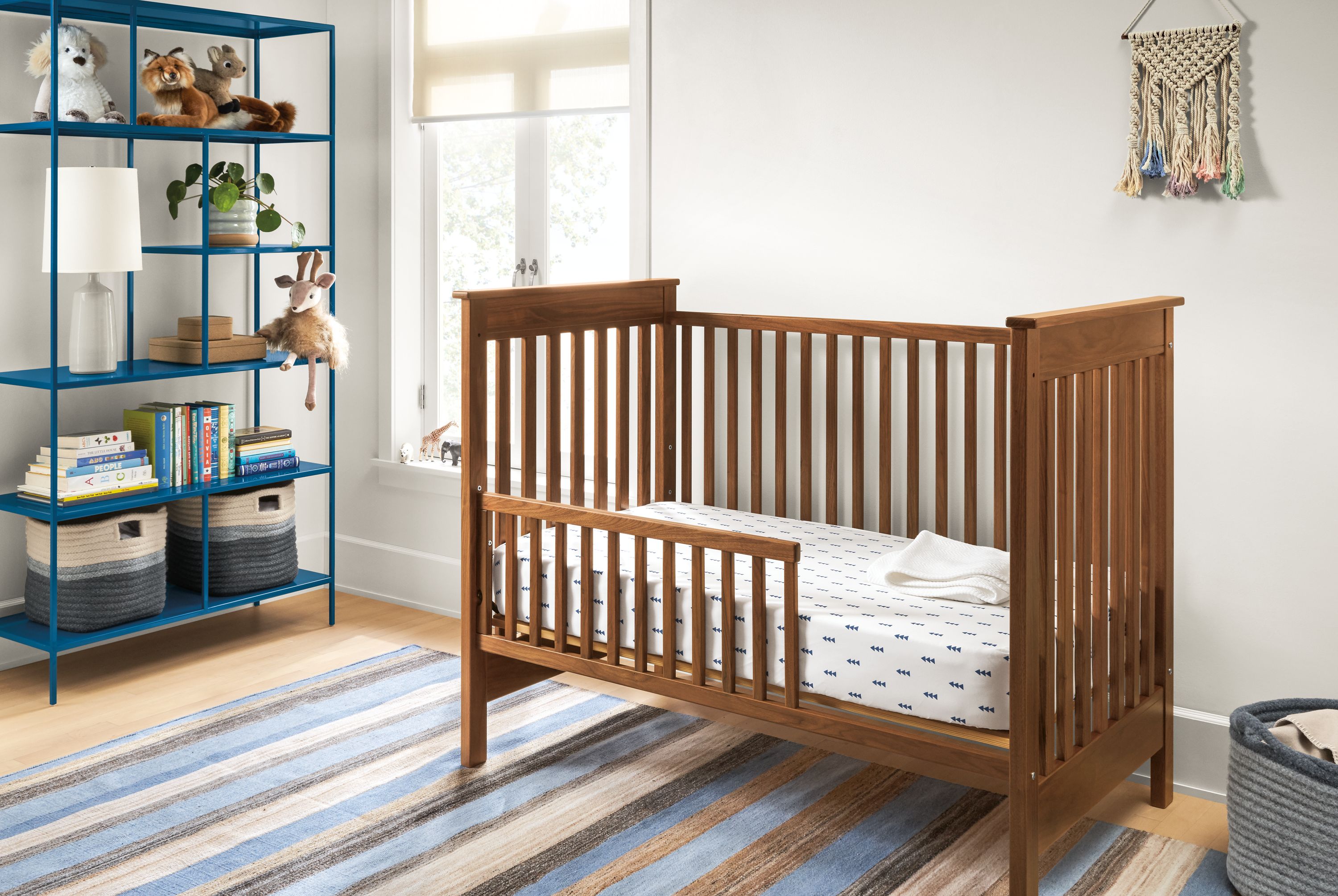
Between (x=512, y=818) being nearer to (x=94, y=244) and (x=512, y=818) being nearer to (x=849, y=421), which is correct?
(x=849, y=421)

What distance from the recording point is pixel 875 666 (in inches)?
77.5

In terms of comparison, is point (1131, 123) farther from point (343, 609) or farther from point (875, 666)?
point (343, 609)

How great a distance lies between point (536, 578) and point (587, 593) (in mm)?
135

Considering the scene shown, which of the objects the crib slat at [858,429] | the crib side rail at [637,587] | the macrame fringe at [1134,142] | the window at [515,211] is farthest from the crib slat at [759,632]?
the window at [515,211]

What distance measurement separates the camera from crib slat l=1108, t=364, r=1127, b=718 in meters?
2.09

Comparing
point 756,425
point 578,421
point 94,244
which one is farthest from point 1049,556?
point 94,244

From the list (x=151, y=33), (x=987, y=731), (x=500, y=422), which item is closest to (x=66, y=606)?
(x=500, y=422)

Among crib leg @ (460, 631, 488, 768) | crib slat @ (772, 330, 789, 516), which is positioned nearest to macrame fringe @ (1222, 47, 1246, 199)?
crib slat @ (772, 330, 789, 516)

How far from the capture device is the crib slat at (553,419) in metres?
2.53

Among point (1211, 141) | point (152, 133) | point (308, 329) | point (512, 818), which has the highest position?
point (152, 133)

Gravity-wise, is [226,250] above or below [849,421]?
above

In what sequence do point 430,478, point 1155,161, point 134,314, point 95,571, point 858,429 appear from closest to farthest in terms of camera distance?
point 1155,161
point 858,429
point 95,571
point 134,314
point 430,478

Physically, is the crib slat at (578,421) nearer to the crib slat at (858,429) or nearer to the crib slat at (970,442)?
the crib slat at (858,429)

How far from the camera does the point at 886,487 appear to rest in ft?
8.71
